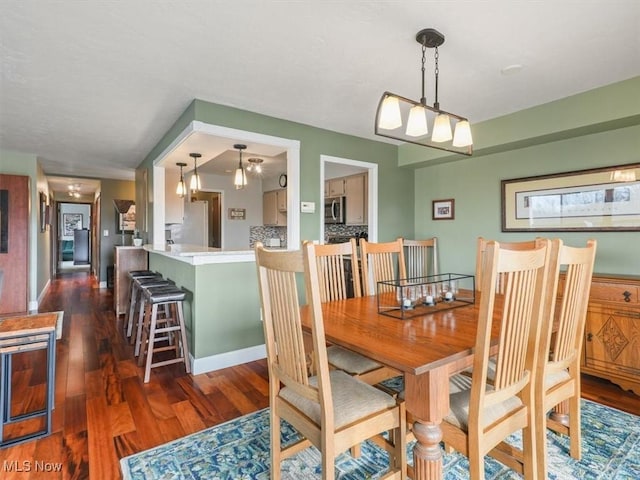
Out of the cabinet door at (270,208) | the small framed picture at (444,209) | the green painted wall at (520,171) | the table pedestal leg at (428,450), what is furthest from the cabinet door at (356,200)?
the table pedestal leg at (428,450)

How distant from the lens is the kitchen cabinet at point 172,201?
16.8 feet

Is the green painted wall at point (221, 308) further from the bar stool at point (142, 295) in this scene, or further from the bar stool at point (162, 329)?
the bar stool at point (142, 295)

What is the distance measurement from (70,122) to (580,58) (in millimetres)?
4483

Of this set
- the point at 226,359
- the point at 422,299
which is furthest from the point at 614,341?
the point at 226,359

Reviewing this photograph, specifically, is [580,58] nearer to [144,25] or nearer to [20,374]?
[144,25]

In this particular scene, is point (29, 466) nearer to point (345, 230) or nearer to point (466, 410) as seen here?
point (466, 410)

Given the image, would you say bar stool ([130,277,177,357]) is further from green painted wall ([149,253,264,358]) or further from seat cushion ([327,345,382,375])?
seat cushion ([327,345,382,375])

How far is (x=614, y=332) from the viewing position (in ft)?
8.09

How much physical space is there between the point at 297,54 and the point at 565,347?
2.19 metres

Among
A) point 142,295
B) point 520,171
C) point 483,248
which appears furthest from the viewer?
point 520,171

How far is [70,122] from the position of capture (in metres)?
3.54

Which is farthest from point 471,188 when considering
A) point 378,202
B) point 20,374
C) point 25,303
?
point 25,303

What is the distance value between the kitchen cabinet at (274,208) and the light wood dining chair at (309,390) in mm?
4860

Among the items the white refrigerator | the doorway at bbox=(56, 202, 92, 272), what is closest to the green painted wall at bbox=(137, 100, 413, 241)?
the white refrigerator
